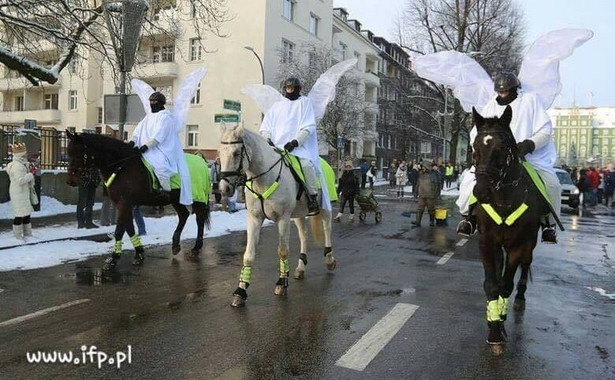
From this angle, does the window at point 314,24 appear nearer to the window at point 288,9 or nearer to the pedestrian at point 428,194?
the window at point 288,9

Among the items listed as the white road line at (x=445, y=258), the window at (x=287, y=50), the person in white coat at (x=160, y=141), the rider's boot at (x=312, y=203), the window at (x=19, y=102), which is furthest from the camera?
the window at (x=19, y=102)

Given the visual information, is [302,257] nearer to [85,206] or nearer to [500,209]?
[500,209]

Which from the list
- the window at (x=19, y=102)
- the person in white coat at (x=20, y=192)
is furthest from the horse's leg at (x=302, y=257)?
the window at (x=19, y=102)

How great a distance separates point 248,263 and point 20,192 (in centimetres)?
633

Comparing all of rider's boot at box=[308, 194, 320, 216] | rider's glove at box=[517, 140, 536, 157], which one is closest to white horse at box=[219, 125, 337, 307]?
rider's boot at box=[308, 194, 320, 216]

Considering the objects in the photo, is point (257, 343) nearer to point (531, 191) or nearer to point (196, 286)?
point (196, 286)

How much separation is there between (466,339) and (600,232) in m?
12.5

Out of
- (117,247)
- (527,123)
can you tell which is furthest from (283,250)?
(527,123)

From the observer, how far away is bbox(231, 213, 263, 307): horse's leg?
19.0ft

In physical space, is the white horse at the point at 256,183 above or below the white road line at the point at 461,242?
above

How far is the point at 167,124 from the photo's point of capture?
8500mm

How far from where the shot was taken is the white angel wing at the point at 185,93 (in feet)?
28.8

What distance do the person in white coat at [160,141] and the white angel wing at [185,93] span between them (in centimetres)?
26

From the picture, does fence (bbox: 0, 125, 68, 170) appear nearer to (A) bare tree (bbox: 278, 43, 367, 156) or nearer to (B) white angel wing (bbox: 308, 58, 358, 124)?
(B) white angel wing (bbox: 308, 58, 358, 124)
